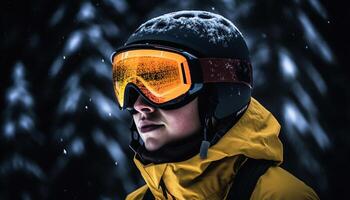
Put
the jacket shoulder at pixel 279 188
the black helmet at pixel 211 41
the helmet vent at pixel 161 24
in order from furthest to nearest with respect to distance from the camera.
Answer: the helmet vent at pixel 161 24 < the black helmet at pixel 211 41 < the jacket shoulder at pixel 279 188

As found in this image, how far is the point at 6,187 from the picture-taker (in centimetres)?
506

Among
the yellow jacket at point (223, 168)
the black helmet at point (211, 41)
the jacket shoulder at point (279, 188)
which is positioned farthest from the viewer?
the black helmet at point (211, 41)

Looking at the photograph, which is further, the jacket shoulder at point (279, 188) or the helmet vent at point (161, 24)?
the helmet vent at point (161, 24)

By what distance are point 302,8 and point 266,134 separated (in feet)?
8.78

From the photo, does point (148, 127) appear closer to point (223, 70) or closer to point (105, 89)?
point (223, 70)

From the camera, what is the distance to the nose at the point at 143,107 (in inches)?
73.4

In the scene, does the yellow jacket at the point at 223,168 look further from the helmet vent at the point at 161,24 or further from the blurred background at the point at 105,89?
the blurred background at the point at 105,89

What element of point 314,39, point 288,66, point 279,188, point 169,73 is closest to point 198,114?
point 169,73

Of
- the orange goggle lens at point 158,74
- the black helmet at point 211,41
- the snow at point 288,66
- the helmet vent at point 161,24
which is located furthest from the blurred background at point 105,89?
the orange goggle lens at point 158,74

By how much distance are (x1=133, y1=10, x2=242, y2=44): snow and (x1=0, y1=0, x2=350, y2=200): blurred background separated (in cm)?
204

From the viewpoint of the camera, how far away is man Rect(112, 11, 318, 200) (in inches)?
67.0

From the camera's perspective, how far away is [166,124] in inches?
71.2

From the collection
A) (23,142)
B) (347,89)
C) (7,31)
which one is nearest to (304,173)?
(347,89)

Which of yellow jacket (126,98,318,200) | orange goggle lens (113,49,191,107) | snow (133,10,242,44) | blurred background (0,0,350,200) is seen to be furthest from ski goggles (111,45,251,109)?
blurred background (0,0,350,200)
